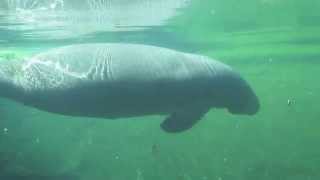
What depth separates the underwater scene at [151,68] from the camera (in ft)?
25.5

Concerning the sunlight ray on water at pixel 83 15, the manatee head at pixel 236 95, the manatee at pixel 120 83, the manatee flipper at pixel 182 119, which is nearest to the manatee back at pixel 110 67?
the manatee at pixel 120 83

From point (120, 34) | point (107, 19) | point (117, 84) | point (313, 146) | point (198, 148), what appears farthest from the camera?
point (313, 146)

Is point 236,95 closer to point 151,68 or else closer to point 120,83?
point 151,68

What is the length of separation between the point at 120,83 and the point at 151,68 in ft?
2.08

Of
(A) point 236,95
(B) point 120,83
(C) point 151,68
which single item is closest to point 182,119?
(A) point 236,95

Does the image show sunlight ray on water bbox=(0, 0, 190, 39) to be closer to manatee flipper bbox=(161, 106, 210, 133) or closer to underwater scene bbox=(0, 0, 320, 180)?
underwater scene bbox=(0, 0, 320, 180)

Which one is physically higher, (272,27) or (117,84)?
(117,84)

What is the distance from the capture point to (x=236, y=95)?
28.9 ft

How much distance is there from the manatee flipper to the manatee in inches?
0.8

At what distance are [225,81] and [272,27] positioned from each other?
10.8 meters

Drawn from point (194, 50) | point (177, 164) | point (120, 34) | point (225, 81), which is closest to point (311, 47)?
point (194, 50)

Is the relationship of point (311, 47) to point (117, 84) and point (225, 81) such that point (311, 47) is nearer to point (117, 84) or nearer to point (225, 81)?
point (225, 81)

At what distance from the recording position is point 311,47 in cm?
2412

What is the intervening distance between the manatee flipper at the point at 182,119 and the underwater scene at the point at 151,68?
0.02m
